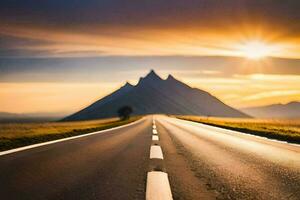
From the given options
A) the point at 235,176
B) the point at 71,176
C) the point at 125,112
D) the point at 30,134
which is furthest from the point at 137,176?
the point at 125,112

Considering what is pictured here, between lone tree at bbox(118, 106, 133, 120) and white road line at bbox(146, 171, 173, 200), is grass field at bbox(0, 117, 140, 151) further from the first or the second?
lone tree at bbox(118, 106, 133, 120)

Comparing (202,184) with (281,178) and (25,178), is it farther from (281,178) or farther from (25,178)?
(25,178)

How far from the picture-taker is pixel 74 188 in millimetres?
5996

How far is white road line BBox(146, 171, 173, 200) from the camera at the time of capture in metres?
5.53

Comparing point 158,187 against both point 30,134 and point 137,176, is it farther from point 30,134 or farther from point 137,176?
point 30,134

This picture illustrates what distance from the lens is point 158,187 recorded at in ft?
20.3

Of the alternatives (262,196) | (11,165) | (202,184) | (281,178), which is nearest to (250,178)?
(281,178)

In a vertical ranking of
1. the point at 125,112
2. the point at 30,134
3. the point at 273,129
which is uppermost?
the point at 125,112

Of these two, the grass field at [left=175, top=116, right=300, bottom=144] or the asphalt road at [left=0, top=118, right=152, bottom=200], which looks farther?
the grass field at [left=175, top=116, right=300, bottom=144]

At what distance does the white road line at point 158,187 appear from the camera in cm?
553

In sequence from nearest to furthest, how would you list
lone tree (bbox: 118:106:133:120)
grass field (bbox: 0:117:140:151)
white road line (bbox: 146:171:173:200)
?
1. white road line (bbox: 146:171:173:200)
2. grass field (bbox: 0:117:140:151)
3. lone tree (bbox: 118:106:133:120)

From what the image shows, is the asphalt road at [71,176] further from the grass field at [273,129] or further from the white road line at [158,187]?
the grass field at [273,129]

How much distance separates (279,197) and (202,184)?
1363 millimetres

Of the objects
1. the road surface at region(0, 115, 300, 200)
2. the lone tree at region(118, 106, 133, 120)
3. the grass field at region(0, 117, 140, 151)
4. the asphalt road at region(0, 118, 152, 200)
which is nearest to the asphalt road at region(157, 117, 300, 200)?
the road surface at region(0, 115, 300, 200)
